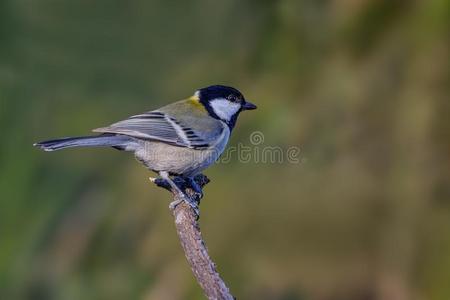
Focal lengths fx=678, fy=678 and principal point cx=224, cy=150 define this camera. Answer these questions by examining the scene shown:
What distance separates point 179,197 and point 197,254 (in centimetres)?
28

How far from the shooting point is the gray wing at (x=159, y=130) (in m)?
1.53

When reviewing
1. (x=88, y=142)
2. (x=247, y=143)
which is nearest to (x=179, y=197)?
(x=88, y=142)

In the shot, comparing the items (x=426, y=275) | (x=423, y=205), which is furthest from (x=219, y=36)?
(x=426, y=275)

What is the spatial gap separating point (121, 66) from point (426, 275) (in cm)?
112

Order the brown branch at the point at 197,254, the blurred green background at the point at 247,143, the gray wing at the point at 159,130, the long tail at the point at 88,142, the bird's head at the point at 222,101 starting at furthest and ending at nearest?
the blurred green background at the point at 247,143, the bird's head at the point at 222,101, the gray wing at the point at 159,130, the long tail at the point at 88,142, the brown branch at the point at 197,254

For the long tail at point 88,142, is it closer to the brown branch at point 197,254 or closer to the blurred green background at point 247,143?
the brown branch at point 197,254

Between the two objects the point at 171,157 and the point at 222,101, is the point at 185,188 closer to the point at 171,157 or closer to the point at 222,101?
the point at 171,157

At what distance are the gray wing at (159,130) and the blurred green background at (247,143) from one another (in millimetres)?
372

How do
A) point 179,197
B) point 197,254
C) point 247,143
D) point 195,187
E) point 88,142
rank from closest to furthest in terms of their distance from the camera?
point 197,254 < point 88,142 < point 179,197 < point 195,187 < point 247,143

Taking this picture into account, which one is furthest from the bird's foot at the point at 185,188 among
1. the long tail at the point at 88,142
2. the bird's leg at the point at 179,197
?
the long tail at the point at 88,142

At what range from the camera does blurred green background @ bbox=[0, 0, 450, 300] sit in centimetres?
187

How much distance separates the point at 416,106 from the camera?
6.28 feet

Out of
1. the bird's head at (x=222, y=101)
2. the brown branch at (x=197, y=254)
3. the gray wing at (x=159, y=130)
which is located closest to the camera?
the brown branch at (x=197, y=254)

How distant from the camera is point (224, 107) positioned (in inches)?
68.3
